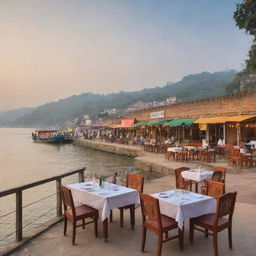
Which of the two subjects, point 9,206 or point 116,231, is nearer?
point 116,231

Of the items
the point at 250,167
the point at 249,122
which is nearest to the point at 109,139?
the point at 249,122

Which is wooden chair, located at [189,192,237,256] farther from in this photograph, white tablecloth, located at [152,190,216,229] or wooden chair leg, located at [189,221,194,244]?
white tablecloth, located at [152,190,216,229]

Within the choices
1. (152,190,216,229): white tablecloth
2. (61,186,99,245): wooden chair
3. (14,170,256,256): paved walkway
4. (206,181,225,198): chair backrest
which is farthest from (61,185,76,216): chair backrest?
(206,181,225,198): chair backrest

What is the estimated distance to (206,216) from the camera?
408cm

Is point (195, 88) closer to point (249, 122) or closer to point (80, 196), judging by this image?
point (249, 122)

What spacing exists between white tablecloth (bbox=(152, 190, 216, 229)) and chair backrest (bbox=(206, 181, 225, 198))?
0.62 m

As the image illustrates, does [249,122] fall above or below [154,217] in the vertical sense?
above

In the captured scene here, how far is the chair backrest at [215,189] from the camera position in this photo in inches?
187

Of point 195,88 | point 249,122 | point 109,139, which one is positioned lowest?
point 109,139

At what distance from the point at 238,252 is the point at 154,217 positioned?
1295 mm

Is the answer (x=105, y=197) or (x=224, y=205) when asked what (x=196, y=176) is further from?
(x=105, y=197)

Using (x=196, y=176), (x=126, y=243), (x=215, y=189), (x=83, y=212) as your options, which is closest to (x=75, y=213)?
(x=83, y=212)

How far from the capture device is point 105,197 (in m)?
4.36

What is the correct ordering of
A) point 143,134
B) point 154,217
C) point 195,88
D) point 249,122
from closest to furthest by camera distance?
point 154,217 < point 249,122 < point 143,134 < point 195,88
